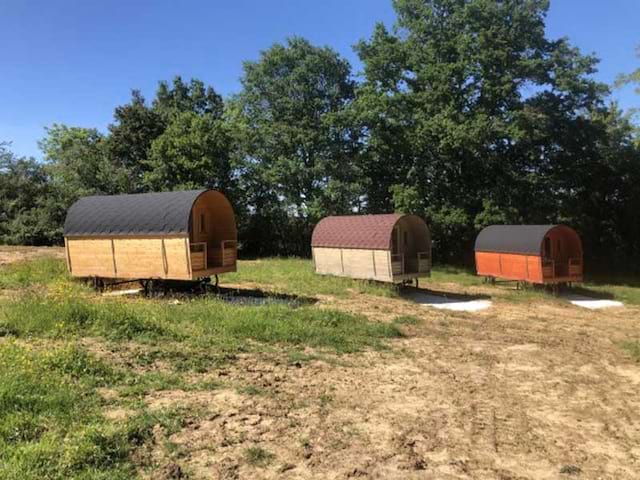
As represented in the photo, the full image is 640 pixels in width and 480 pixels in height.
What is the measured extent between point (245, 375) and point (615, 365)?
771 centimetres

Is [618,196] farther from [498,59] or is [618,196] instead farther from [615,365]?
[615,365]

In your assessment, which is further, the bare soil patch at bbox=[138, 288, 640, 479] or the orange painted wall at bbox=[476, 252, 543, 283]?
the orange painted wall at bbox=[476, 252, 543, 283]

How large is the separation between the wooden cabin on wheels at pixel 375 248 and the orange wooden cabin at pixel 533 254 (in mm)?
4534

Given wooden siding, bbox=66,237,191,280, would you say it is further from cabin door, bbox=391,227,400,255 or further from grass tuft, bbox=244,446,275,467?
grass tuft, bbox=244,446,275,467

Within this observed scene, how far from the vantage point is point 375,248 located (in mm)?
21266

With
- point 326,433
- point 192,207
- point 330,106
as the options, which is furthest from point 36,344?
point 330,106

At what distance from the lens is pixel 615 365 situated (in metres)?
10.7

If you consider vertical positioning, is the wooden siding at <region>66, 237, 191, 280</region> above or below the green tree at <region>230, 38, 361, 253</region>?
below

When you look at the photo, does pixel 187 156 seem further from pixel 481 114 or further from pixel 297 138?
pixel 481 114

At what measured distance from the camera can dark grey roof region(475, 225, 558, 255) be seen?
22797 mm

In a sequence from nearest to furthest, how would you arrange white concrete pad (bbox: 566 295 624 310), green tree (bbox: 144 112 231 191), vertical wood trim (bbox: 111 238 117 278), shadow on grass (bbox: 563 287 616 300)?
1. vertical wood trim (bbox: 111 238 117 278)
2. white concrete pad (bbox: 566 295 624 310)
3. shadow on grass (bbox: 563 287 616 300)
4. green tree (bbox: 144 112 231 191)

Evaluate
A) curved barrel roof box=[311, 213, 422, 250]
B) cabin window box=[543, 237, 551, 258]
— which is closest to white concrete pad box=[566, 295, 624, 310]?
cabin window box=[543, 237, 551, 258]

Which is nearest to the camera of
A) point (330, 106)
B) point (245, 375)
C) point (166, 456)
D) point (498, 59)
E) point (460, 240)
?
point (166, 456)

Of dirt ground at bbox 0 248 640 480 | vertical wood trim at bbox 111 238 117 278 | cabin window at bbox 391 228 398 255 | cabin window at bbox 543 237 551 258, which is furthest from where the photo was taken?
cabin window at bbox 543 237 551 258
